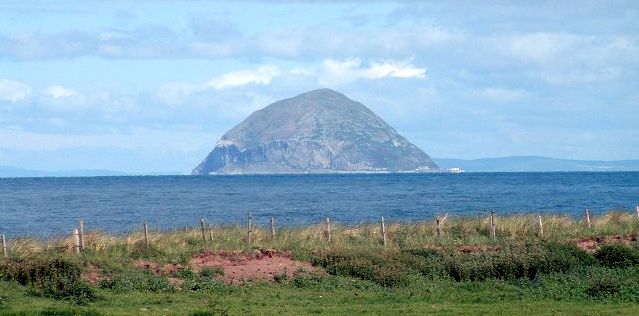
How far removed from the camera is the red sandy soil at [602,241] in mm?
35281

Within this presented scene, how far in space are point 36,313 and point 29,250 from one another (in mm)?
12965

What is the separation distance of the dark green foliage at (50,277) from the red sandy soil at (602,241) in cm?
1843

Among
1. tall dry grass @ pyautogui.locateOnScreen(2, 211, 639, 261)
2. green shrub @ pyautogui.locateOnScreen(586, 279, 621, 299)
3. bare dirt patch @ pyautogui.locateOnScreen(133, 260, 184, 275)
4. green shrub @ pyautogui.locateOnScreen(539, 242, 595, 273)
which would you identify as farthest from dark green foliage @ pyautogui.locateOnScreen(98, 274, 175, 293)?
green shrub @ pyautogui.locateOnScreen(539, 242, 595, 273)

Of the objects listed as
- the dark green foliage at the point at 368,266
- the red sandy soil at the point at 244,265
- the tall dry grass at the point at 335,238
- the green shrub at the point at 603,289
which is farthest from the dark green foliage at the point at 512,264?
the tall dry grass at the point at 335,238

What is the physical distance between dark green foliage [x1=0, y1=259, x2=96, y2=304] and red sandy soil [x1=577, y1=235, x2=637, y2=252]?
18428mm

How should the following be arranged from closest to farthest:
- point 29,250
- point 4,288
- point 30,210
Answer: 1. point 4,288
2. point 29,250
3. point 30,210

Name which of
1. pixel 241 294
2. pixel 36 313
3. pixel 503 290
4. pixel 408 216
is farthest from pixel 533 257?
pixel 408 216

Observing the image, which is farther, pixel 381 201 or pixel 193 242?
pixel 381 201

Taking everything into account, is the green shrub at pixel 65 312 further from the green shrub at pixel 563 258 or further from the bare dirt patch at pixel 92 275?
the green shrub at pixel 563 258

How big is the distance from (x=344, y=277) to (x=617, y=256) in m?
9.29

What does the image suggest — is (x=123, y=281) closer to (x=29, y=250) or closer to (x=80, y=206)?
(x=29, y=250)

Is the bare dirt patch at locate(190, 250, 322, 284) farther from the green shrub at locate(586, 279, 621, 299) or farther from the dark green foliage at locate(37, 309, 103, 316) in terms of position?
the green shrub at locate(586, 279, 621, 299)

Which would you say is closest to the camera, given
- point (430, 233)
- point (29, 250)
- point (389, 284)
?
point (389, 284)

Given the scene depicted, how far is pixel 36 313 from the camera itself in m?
21.0
